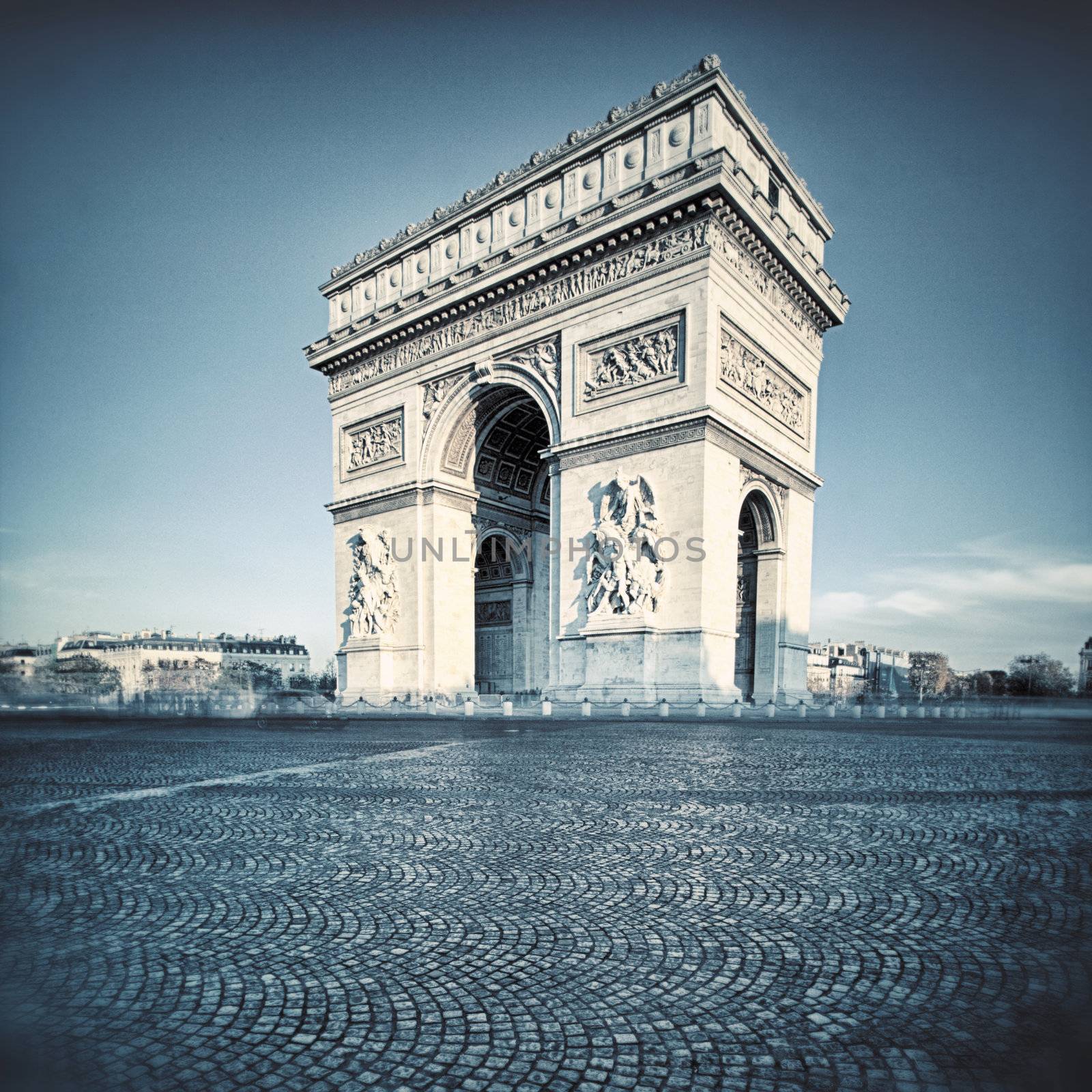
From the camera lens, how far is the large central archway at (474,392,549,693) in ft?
80.7

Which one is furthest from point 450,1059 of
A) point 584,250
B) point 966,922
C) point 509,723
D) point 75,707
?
point 75,707

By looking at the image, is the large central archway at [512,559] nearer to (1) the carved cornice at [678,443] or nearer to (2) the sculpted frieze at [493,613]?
(2) the sculpted frieze at [493,613]

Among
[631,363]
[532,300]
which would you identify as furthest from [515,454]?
[631,363]

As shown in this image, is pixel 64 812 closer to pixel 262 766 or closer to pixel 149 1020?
pixel 262 766

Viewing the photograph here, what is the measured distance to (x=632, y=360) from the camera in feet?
60.1

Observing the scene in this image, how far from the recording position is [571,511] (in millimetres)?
19047

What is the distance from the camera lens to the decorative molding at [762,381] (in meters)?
17.8

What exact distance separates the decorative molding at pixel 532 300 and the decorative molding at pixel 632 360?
156cm

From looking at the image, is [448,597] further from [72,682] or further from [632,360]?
[72,682]

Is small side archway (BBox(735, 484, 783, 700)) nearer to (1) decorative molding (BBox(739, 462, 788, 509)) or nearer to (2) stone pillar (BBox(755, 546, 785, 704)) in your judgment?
(2) stone pillar (BBox(755, 546, 785, 704))

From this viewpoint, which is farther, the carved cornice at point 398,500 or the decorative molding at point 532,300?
the carved cornice at point 398,500

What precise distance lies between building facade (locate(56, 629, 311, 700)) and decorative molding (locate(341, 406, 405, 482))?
1325 inches

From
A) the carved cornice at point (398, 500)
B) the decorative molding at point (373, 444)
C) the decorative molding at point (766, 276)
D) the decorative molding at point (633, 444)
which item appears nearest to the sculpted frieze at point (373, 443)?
the decorative molding at point (373, 444)

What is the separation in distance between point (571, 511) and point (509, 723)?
6.85 metres
